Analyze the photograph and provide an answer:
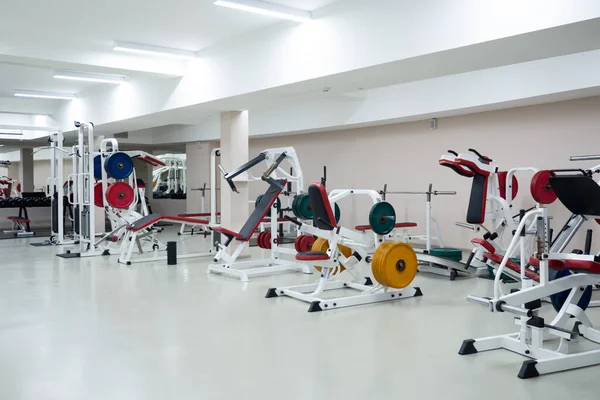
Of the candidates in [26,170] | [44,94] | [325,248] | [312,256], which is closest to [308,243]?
[325,248]

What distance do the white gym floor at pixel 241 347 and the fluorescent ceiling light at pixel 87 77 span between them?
11.7 feet

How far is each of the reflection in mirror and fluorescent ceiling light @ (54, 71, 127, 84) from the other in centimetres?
599

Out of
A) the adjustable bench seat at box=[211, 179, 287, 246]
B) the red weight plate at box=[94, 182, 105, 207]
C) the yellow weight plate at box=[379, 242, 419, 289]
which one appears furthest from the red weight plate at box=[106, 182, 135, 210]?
the yellow weight plate at box=[379, 242, 419, 289]

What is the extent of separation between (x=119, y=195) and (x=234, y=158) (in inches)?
68.7

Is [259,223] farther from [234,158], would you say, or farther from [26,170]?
[26,170]

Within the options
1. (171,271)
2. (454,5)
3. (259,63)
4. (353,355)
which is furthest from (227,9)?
(353,355)

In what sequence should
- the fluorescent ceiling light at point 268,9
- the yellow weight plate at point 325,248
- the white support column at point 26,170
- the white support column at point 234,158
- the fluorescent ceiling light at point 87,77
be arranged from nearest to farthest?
the fluorescent ceiling light at point 268,9
the yellow weight plate at point 325,248
the white support column at point 234,158
the fluorescent ceiling light at point 87,77
the white support column at point 26,170

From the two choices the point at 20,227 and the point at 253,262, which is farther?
the point at 20,227

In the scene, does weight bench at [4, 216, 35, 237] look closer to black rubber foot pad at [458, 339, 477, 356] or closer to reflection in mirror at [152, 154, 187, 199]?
reflection in mirror at [152, 154, 187, 199]

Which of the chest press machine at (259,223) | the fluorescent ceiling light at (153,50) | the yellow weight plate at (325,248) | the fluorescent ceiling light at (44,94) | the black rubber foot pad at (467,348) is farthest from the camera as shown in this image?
the fluorescent ceiling light at (44,94)

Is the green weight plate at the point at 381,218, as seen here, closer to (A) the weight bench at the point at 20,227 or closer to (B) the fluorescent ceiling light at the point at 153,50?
(B) the fluorescent ceiling light at the point at 153,50

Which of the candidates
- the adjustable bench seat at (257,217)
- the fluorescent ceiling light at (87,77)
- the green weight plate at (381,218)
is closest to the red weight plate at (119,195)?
the fluorescent ceiling light at (87,77)

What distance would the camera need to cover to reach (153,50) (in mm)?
6953

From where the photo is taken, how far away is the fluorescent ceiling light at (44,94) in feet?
32.4
